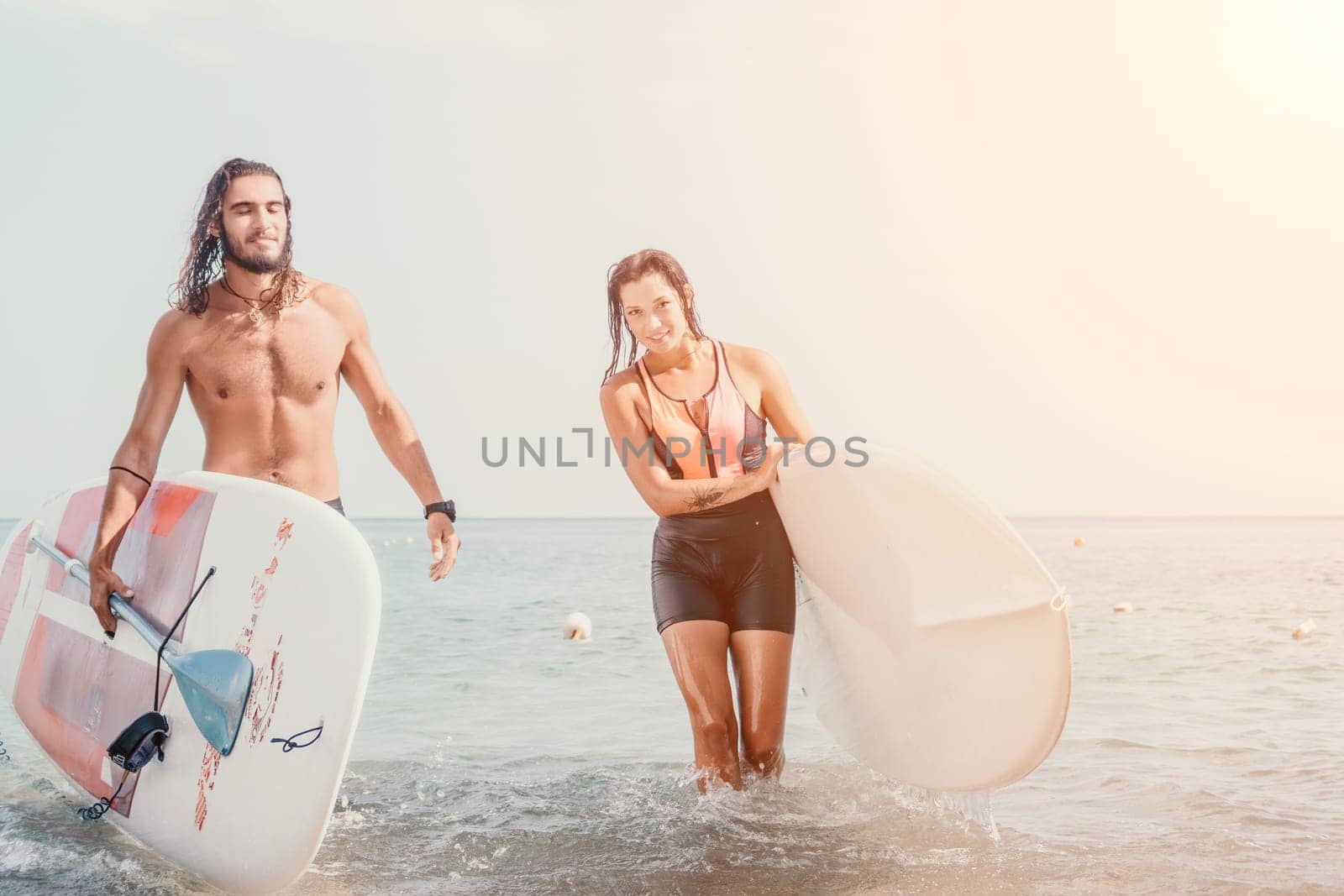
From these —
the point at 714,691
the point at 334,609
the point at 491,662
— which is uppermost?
the point at 334,609

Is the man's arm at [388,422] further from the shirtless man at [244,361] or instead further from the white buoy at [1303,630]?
the white buoy at [1303,630]

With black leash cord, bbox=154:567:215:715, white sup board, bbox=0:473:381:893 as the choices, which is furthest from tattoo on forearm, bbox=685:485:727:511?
black leash cord, bbox=154:567:215:715

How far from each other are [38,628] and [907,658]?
8.30ft

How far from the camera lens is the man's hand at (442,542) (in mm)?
2822

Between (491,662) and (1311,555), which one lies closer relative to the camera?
(491,662)

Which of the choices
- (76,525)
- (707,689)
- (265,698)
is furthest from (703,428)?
(76,525)

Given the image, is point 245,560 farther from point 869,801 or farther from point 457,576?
point 457,576

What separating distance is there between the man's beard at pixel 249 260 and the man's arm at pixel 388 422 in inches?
6.3

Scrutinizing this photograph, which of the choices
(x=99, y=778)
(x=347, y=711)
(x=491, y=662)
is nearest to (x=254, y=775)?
(x=347, y=711)

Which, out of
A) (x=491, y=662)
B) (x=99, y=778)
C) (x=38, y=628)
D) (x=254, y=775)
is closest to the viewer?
(x=254, y=775)

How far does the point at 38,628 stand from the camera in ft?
10.8

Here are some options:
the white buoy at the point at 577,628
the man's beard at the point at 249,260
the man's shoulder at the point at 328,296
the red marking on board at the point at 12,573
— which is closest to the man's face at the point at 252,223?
the man's beard at the point at 249,260

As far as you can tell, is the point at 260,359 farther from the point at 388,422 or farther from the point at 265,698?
the point at 265,698

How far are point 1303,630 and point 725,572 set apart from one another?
5.25 meters
